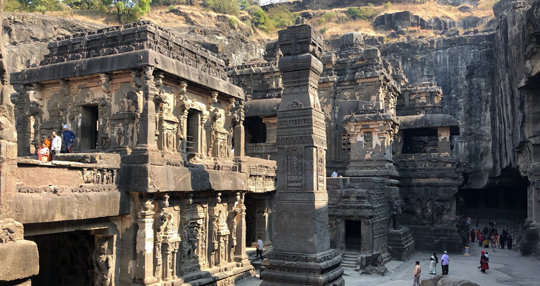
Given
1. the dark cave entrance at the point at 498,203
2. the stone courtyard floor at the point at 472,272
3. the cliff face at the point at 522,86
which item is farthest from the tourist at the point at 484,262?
the dark cave entrance at the point at 498,203

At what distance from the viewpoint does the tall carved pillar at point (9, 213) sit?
5477 mm

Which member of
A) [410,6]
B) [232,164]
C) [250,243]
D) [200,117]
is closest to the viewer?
[200,117]

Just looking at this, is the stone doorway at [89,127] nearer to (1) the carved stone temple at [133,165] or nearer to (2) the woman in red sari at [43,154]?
(1) the carved stone temple at [133,165]

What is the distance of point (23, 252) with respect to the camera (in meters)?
5.62

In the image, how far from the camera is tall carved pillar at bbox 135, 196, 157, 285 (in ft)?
36.2

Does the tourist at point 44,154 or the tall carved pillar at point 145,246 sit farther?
the tall carved pillar at point 145,246

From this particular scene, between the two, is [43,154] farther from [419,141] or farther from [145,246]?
[419,141]

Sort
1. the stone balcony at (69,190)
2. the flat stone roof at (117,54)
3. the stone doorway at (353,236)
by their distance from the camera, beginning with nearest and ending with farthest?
the stone balcony at (69,190), the flat stone roof at (117,54), the stone doorway at (353,236)

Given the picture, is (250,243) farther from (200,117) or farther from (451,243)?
(451,243)

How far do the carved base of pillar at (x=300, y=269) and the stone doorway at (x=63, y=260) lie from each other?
613 centimetres

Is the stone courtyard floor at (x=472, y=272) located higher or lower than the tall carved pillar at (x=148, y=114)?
lower

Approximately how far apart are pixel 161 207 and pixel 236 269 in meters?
4.80

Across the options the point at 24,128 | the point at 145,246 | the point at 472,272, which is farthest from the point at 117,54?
the point at 472,272

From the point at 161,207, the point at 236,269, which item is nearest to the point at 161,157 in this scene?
the point at 161,207
